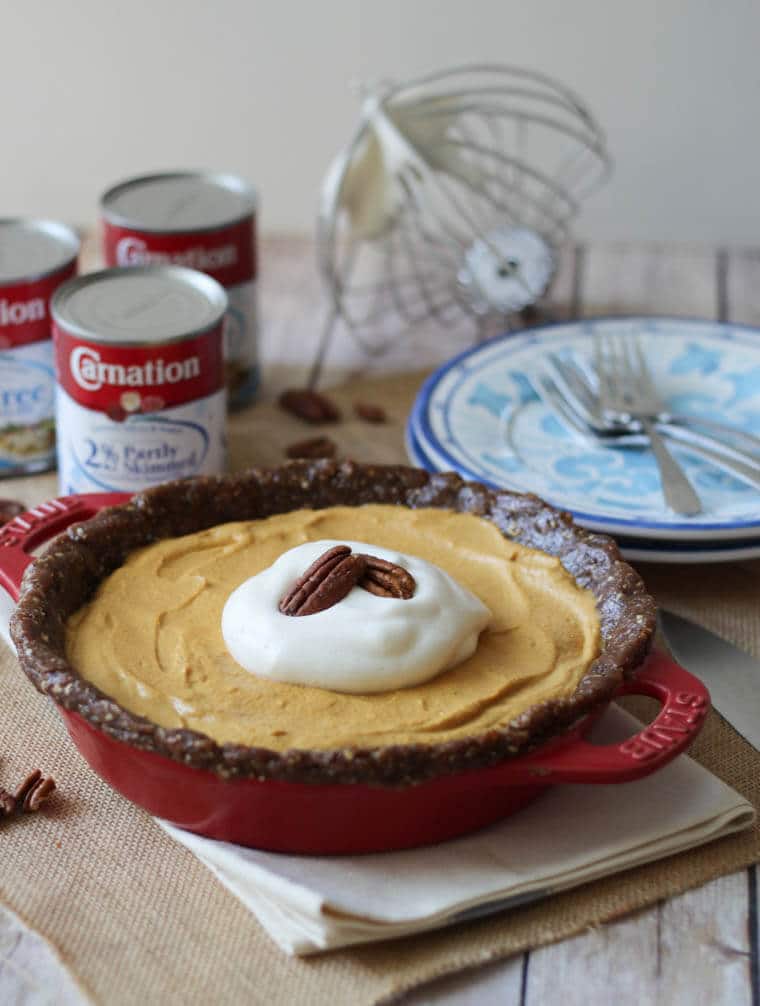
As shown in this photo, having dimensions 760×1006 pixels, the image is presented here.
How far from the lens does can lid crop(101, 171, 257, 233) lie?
2.01m

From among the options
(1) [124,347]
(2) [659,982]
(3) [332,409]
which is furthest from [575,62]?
(2) [659,982]

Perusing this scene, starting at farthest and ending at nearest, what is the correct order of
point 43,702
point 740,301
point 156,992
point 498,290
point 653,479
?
point 740,301, point 498,290, point 653,479, point 43,702, point 156,992

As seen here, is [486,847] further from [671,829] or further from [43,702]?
[43,702]

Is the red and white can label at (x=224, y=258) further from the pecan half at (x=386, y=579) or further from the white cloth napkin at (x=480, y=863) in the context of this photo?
the white cloth napkin at (x=480, y=863)

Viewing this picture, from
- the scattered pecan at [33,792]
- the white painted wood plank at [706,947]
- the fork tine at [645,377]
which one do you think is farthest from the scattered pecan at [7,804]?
the fork tine at [645,377]

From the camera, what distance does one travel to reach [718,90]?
2.68m

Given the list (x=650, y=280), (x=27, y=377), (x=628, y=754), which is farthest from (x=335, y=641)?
(x=650, y=280)

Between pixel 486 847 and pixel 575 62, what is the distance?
1891 millimetres

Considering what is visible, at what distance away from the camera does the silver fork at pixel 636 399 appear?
1.71 metres

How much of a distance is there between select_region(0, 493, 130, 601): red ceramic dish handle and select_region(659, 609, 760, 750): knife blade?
646mm

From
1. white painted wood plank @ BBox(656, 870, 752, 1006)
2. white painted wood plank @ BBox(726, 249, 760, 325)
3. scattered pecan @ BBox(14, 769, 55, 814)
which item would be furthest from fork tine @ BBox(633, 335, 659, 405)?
scattered pecan @ BBox(14, 769, 55, 814)

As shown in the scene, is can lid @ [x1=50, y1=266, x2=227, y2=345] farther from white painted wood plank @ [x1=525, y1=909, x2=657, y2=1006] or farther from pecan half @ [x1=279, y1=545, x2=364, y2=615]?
white painted wood plank @ [x1=525, y1=909, x2=657, y2=1006]

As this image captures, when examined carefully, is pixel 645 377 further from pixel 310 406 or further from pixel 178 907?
pixel 178 907

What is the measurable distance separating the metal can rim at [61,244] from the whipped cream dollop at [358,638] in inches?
28.8
